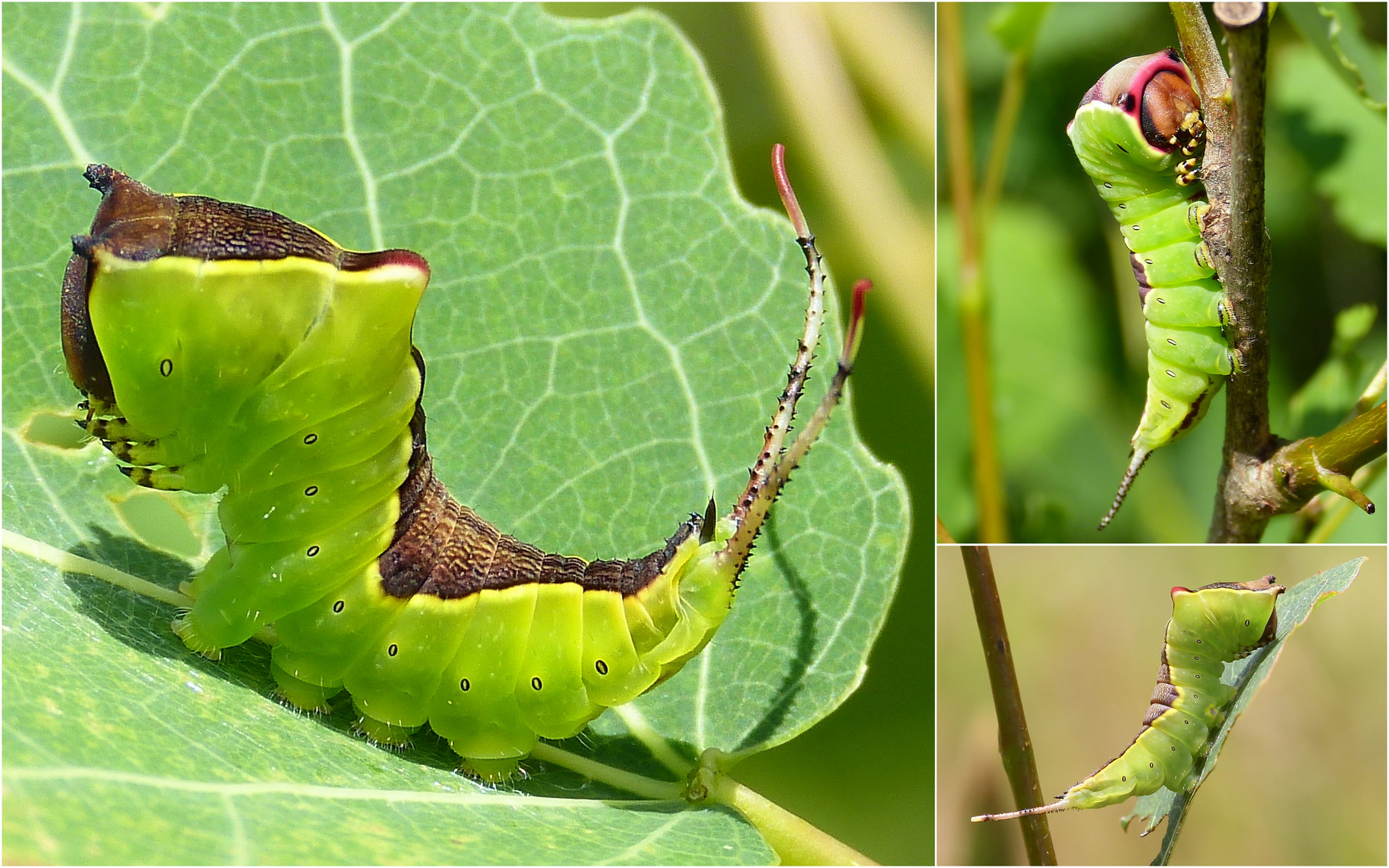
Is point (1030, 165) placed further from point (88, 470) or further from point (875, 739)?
point (88, 470)

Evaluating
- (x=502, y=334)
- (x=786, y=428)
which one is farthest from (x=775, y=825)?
(x=502, y=334)

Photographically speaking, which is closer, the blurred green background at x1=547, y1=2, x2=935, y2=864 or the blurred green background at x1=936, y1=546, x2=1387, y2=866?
the blurred green background at x1=936, y1=546, x2=1387, y2=866

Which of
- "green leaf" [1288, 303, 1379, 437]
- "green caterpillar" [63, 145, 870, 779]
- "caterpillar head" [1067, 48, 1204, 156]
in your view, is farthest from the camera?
"green leaf" [1288, 303, 1379, 437]

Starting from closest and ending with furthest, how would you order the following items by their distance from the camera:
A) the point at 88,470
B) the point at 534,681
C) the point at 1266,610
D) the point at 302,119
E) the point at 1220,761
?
the point at 534,681
the point at 88,470
the point at 1266,610
the point at 302,119
the point at 1220,761

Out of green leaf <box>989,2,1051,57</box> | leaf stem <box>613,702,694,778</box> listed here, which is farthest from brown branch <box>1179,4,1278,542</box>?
leaf stem <box>613,702,694,778</box>

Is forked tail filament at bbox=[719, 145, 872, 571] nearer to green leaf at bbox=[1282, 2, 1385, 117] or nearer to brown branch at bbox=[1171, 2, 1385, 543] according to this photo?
brown branch at bbox=[1171, 2, 1385, 543]

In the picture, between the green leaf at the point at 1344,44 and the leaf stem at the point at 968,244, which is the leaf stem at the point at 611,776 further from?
the green leaf at the point at 1344,44

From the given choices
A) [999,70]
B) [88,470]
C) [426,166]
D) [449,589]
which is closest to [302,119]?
[426,166]
